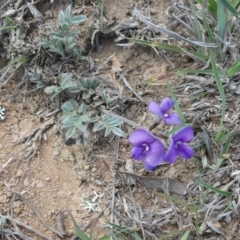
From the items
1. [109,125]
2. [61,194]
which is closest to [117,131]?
[109,125]

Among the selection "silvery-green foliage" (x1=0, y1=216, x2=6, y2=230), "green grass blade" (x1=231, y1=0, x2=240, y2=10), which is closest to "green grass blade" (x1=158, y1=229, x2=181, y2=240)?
"silvery-green foliage" (x1=0, y1=216, x2=6, y2=230)

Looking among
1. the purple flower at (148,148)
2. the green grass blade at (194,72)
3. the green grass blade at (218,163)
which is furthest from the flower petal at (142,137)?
the green grass blade at (194,72)

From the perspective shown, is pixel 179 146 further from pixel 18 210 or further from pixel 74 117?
pixel 18 210

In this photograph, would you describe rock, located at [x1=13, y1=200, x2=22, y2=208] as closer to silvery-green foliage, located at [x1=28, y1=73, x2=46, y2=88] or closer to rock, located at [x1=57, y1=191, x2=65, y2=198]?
rock, located at [x1=57, y1=191, x2=65, y2=198]

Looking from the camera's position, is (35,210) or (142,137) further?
(35,210)

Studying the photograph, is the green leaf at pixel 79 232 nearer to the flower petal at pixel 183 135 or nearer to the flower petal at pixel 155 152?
the flower petal at pixel 155 152

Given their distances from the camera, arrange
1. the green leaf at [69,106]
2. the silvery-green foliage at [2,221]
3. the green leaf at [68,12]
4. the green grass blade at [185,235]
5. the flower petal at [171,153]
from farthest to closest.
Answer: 1. the green leaf at [68,12]
2. the green leaf at [69,106]
3. the silvery-green foliage at [2,221]
4. the green grass blade at [185,235]
5. the flower petal at [171,153]
